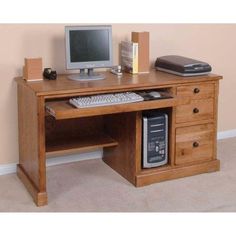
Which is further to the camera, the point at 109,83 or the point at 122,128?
→ the point at 122,128

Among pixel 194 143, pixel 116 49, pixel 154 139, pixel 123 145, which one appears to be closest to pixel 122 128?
pixel 123 145

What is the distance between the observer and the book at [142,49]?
3.73 m

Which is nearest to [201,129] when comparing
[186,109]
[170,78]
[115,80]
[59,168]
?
[186,109]

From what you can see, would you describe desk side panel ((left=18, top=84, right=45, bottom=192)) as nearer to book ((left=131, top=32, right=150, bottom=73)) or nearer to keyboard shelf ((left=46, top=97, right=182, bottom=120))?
keyboard shelf ((left=46, top=97, right=182, bottom=120))

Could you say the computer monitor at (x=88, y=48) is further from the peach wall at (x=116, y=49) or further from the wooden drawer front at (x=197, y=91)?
the wooden drawer front at (x=197, y=91)

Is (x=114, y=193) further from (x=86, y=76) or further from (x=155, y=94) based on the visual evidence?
(x=86, y=76)

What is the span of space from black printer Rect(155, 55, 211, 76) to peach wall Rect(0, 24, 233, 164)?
269 mm

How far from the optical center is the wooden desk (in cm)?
319

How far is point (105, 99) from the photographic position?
3.20 metres

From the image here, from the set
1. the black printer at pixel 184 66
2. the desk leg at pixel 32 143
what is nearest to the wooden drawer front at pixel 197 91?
the black printer at pixel 184 66

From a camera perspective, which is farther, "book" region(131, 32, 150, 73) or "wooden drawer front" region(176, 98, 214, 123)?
"book" region(131, 32, 150, 73)

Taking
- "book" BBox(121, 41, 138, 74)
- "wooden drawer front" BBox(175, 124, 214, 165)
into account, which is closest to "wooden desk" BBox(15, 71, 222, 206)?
"wooden drawer front" BBox(175, 124, 214, 165)

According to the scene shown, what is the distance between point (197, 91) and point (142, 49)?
53cm

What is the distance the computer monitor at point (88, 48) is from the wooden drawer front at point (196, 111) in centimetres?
62
